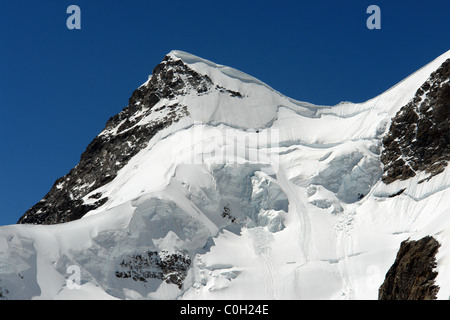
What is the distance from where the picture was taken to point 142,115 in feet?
327

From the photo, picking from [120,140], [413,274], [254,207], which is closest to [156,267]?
[254,207]

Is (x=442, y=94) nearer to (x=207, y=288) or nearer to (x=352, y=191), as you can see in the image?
(x=352, y=191)

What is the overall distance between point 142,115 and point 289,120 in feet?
68.5

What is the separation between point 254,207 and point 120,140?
27.4 meters

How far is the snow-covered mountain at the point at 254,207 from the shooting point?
65000 millimetres

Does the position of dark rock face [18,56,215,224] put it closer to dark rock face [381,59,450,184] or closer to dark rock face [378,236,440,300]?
dark rock face [381,59,450,184]

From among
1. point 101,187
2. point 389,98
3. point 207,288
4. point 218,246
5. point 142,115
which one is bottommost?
point 207,288

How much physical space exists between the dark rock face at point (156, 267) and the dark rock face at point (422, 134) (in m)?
23.7

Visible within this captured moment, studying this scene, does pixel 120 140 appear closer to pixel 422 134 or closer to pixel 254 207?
pixel 254 207

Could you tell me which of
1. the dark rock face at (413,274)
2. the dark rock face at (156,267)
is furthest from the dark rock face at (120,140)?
the dark rock face at (413,274)

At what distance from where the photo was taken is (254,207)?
77312 millimetres

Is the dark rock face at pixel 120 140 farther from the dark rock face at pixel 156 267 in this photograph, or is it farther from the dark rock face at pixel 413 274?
the dark rock face at pixel 413 274
